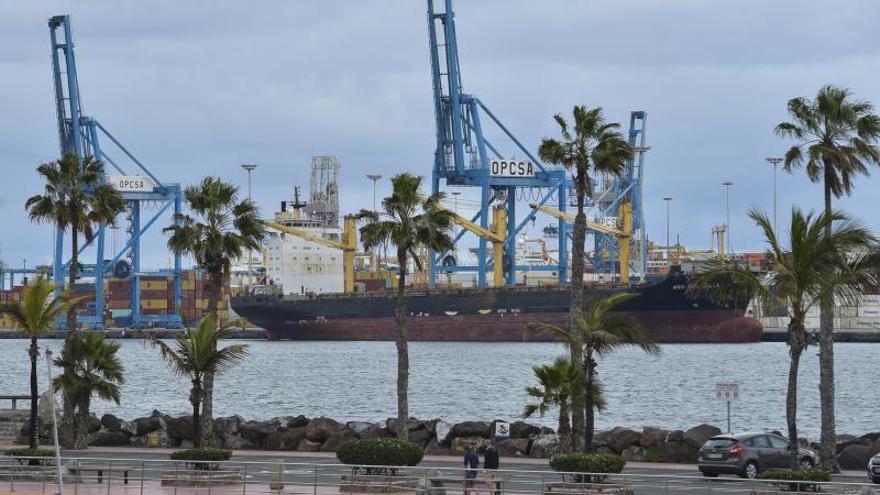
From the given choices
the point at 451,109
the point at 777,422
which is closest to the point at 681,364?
the point at 451,109

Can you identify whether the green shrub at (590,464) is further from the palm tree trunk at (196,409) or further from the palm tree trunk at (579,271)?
the palm tree trunk at (196,409)

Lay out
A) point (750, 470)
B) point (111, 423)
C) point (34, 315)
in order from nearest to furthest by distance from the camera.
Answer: point (750, 470) < point (34, 315) < point (111, 423)

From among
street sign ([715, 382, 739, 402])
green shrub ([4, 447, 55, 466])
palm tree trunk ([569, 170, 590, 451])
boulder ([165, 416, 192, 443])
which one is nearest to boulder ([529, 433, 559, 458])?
palm tree trunk ([569, 170, 590, 451])

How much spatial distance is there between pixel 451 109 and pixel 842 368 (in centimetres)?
4477

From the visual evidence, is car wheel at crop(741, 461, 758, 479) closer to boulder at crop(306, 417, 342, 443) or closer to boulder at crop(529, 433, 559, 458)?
boulder at crop(529, 433, 559, 458)

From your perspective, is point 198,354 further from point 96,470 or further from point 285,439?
point 285,439

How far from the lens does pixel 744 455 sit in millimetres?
33844

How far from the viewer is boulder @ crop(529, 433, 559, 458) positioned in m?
39.8

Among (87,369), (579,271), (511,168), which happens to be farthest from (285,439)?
(511,168)

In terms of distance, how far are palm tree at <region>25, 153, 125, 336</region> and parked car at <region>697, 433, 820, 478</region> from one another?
1807cm

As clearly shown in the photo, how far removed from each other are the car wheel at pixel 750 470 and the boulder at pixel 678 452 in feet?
13.7

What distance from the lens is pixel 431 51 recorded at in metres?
143

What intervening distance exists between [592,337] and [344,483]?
255 inches

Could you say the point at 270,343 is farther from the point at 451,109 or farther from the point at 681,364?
the point at 681,364
